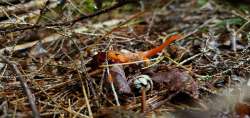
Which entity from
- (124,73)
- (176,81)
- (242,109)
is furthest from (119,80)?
(242,109)

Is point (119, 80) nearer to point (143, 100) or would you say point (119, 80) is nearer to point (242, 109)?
point (143, 100)

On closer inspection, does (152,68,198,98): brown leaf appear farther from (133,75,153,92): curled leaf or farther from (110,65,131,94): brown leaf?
(110,65,131,94): brown leaf

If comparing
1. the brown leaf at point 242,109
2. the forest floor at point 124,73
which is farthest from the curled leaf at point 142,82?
the brown leaf at point 242,109

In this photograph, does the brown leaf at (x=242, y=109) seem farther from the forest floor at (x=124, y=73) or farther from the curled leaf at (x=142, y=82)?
the curled leaf at (x=142, y=82)

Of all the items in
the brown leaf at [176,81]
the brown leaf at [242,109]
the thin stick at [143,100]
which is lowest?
the brown leaf at [242,109]

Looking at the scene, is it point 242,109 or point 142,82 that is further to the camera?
point 142,82

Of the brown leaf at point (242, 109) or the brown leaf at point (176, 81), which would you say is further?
the brown leaf at point (176, 81)

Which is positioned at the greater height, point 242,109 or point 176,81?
point 176,81

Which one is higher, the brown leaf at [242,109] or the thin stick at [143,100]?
the thin stick at [143,100]
